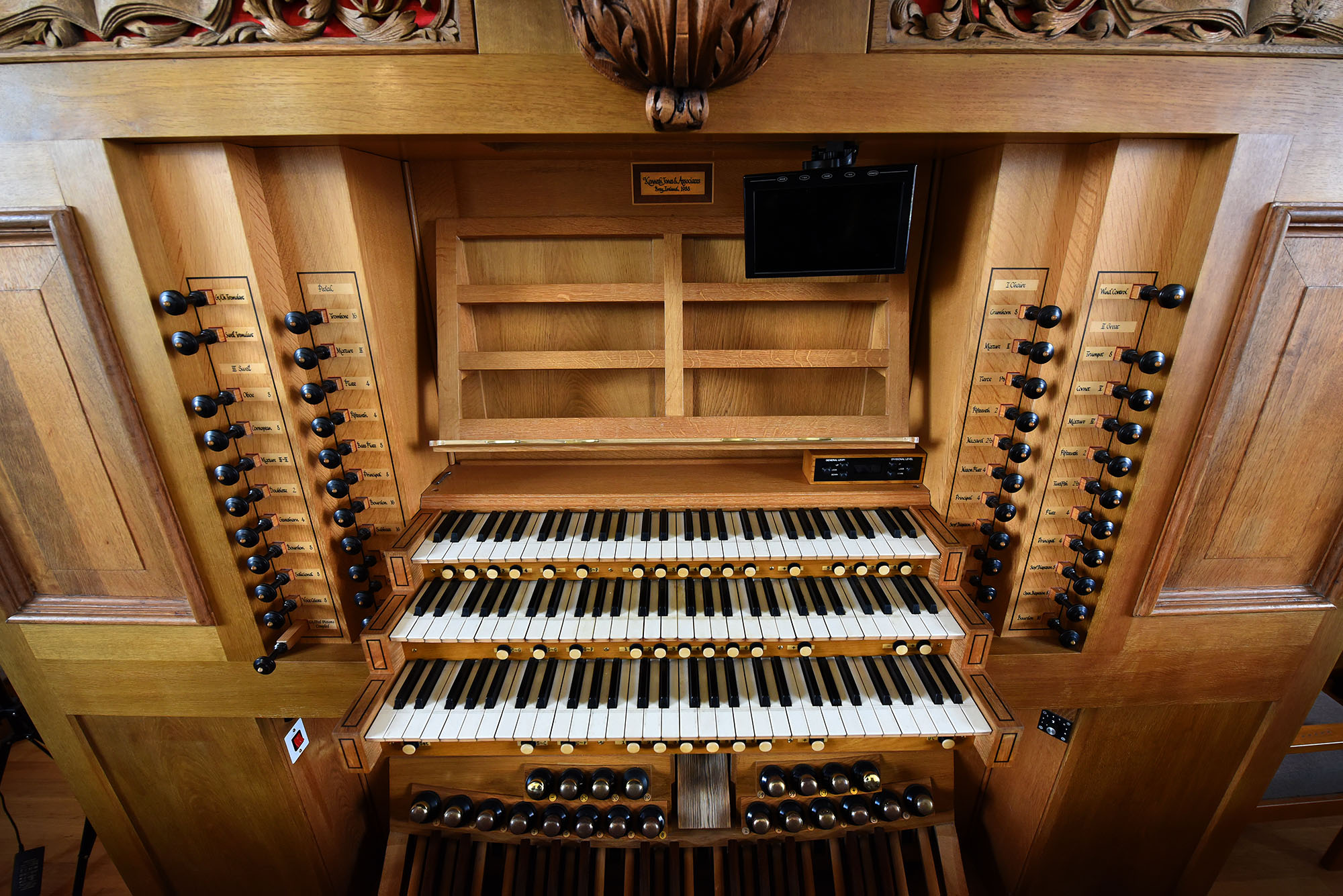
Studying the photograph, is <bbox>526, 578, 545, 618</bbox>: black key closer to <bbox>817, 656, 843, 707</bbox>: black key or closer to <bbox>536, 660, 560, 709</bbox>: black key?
<bbox>536, 660, 560, 709</bbox>: black key

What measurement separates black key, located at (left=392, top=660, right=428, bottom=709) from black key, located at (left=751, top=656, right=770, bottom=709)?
108 cm

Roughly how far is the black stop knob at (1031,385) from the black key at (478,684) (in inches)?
77.3

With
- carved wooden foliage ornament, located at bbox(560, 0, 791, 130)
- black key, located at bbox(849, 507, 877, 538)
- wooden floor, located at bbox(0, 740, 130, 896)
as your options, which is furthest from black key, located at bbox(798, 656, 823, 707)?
wooden floor, located at bbox(0, 740, 130, 896)

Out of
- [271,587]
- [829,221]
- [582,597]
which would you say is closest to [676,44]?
[829,221]

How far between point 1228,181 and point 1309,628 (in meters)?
1.67

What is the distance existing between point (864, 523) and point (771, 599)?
0.45 metres

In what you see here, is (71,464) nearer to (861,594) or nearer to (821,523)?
(821,523)

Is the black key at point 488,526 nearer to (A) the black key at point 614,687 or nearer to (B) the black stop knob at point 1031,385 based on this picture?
(A) the black key at point 614,687

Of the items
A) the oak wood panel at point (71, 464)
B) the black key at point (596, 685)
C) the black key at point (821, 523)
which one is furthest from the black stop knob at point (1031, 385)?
the oak wood panel at point (71, 464)

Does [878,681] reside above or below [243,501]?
below

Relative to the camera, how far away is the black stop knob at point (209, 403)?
1.57 metres

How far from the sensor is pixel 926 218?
1979 millimetres

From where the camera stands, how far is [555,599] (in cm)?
182

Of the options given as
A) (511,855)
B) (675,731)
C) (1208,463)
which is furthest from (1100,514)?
(511,855)
